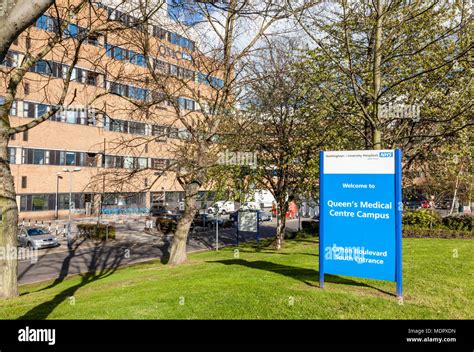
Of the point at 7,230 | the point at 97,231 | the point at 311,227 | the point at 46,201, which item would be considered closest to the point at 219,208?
the point at 311,227

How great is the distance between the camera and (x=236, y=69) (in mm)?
15211

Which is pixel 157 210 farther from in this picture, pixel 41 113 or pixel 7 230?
pixel 7 230

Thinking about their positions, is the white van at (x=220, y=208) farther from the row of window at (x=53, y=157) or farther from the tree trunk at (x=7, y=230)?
the row of window at (x=53, y=157)

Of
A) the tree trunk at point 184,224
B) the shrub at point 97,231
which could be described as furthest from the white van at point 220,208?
the shrub at point 97,231

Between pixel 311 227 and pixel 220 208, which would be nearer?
pixel 311 227

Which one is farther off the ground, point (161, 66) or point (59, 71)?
point (59, 71)

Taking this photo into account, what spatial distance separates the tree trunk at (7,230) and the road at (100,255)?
592 cm

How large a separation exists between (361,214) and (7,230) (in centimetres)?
898

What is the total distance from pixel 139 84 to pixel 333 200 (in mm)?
10804

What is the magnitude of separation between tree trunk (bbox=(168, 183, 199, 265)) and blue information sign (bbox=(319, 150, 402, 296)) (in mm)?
9005

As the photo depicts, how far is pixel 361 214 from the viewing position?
6605mm

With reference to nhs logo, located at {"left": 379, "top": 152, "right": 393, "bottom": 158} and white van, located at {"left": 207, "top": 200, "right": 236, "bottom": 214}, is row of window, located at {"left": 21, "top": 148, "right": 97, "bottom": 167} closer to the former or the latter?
white van, located at {"left": 207, "top": 200, "right": 236, "bottom": 214}

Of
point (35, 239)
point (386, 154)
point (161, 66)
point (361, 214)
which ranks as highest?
point (161, 66)

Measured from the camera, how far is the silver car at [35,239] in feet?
75.0
